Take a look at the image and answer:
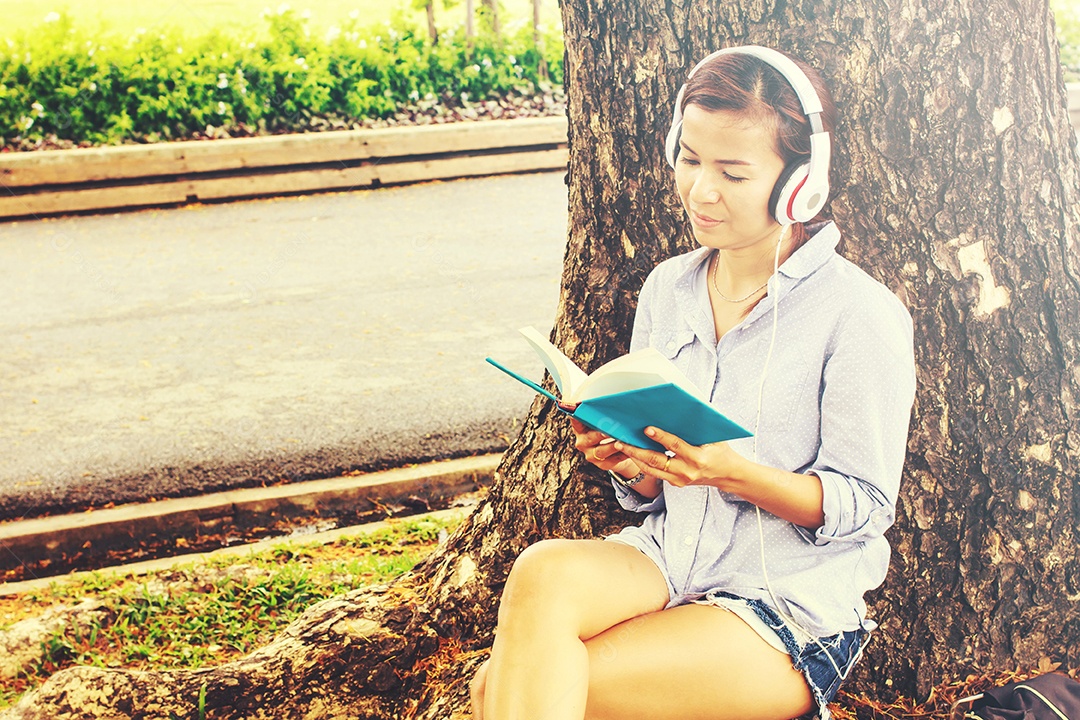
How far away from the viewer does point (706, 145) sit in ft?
7.52

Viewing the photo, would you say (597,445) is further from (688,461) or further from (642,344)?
(642,344)

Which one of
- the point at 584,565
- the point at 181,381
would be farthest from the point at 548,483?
the point at 181,381

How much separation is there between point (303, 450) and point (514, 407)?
1151 mm

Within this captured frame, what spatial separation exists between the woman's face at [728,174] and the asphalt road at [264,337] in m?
3.29

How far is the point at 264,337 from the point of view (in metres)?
7.02

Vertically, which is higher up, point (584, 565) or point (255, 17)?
point (255, 17)

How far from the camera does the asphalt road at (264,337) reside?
543cm

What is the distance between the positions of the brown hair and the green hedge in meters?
9.08

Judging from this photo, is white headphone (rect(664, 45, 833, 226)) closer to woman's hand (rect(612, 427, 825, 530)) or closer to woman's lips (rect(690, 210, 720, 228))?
woman's lips (rect(690, 210, 720, 228))

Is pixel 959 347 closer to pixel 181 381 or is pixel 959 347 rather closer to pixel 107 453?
pixel 107 453

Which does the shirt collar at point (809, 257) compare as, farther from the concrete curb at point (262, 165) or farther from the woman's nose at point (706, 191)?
the concrete curb at point (262, 165)

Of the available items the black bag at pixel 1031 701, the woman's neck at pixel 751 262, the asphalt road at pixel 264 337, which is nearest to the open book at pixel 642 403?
the woman's neck at pixel 751 262

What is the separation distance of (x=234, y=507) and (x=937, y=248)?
334cm

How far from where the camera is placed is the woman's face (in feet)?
7.38
